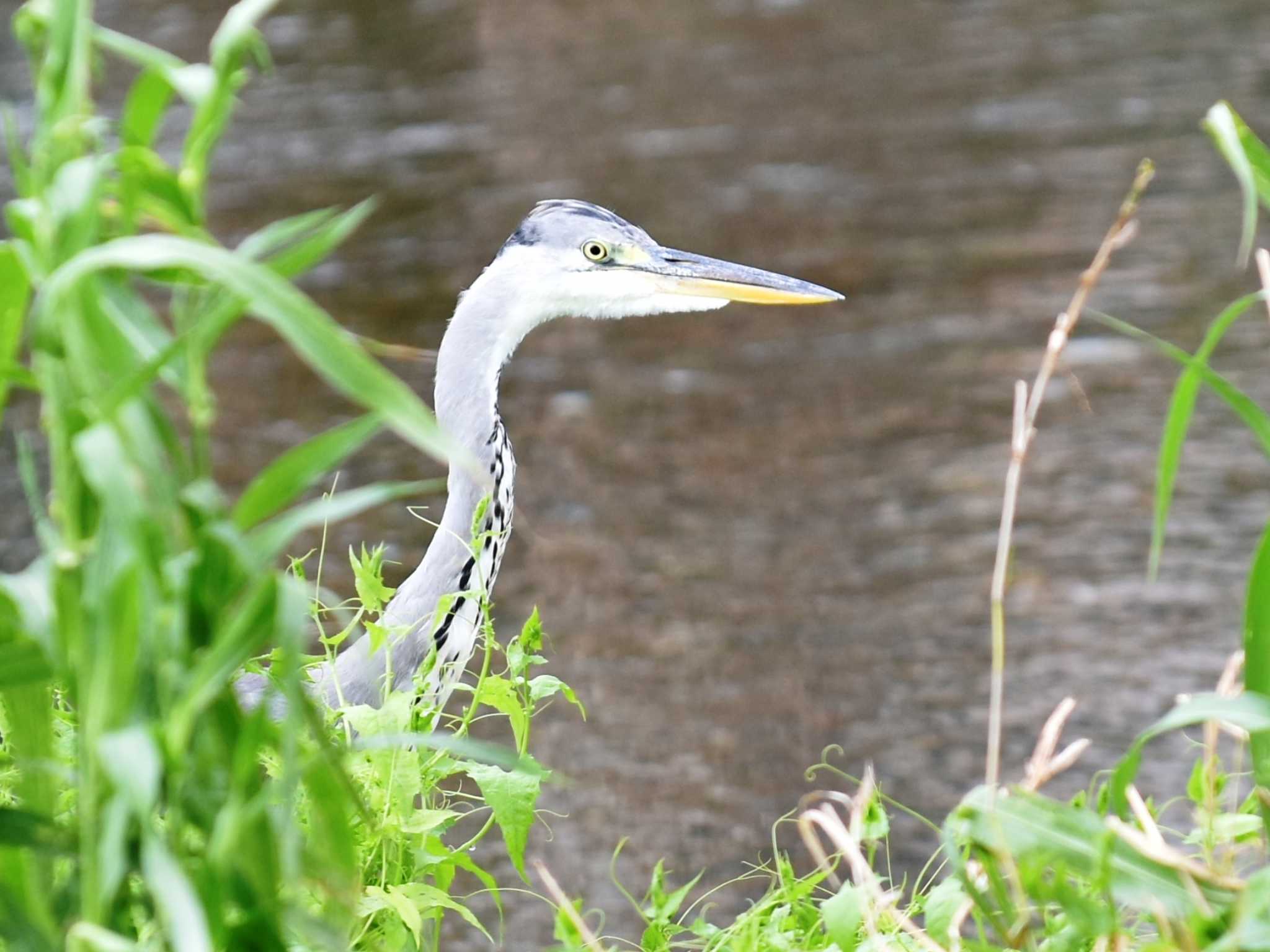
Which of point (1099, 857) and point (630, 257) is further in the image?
point (630, 257)

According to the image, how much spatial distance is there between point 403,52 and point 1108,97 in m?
4.57

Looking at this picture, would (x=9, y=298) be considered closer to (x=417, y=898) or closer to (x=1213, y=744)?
(x=417, y=898)

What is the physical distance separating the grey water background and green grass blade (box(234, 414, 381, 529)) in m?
1.23

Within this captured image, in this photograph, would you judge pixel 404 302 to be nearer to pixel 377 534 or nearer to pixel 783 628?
pixel 377 534

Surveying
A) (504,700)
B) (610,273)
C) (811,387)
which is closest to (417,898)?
(504,700)

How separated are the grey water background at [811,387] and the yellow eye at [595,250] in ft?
2.55

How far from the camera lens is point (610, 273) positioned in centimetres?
305

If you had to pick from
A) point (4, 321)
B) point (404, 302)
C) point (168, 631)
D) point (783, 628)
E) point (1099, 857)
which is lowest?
point (783, 628)

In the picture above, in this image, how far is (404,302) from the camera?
6672 millimetres

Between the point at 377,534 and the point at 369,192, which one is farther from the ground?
the point at 369,192

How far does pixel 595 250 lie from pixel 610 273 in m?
0.05

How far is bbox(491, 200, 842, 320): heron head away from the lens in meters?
2.96

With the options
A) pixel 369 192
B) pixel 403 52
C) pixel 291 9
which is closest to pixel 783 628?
pixel 369 192

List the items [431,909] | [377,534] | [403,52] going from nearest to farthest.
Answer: [431,909] → [377,534] → [403,52]
